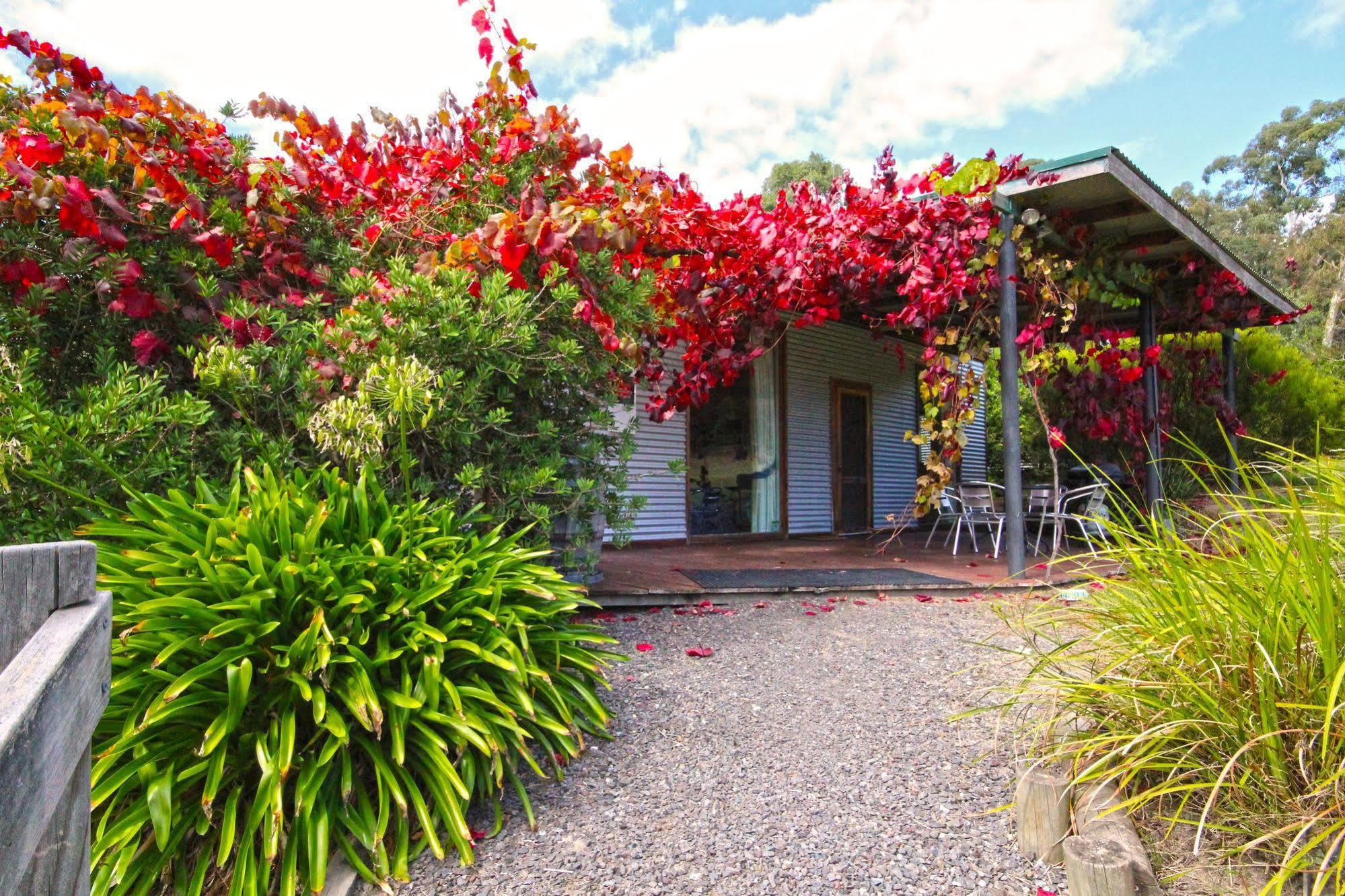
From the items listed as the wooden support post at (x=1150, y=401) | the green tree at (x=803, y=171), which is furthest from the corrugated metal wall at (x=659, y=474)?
the green tree at (x=803, y=171)

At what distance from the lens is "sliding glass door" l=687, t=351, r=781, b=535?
310 inches

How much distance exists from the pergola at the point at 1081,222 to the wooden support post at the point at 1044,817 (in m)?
2.74

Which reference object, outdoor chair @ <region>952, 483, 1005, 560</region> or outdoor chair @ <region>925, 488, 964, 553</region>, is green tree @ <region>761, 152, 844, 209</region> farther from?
outdoor chair @ <region>952, 483, 1005, 560</region>

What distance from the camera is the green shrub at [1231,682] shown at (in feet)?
5.32

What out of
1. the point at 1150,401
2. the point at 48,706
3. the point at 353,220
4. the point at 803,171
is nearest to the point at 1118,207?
the point at 1150,401

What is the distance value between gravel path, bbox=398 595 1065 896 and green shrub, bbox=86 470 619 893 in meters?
0.16

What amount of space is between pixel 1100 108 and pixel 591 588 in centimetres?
1661

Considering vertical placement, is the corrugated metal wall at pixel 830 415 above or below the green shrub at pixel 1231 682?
above

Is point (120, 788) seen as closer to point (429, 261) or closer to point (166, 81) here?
point (429, 261)

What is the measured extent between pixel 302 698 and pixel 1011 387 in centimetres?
481

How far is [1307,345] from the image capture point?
899 inches

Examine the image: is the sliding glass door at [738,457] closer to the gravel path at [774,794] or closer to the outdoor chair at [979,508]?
the outdoor chair at [979,508]

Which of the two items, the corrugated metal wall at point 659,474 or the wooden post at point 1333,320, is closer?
the corrugated metal wall at point 659,474

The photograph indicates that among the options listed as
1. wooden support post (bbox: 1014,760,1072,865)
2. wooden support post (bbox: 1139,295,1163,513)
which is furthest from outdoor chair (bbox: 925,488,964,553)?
wooden support post (bbox: 1014,760,1072,865)
